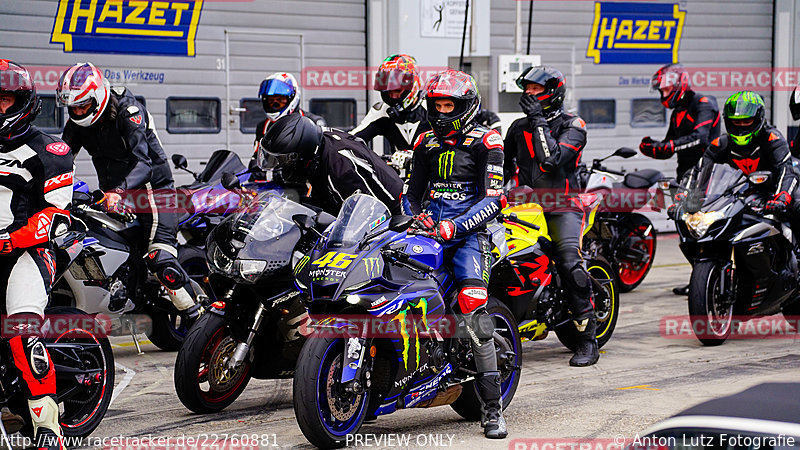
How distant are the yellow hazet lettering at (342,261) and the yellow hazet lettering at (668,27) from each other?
13.8 m

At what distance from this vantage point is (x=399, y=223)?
566 cm

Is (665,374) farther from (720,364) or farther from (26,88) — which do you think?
(26,88)

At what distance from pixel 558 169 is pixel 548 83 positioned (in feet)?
2.15

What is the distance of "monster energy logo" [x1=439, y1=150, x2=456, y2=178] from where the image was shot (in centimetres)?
650

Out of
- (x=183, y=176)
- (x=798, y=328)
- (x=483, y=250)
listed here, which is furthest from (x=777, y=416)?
(x=183, y=176)

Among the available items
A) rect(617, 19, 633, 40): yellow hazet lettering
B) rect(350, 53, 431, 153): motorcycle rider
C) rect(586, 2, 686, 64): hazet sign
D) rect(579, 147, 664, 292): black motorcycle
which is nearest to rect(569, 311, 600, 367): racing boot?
rect(350, 53, 431, 153): motorcycle rider

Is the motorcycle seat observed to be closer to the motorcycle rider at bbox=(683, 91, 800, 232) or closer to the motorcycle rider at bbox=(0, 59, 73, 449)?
the motorcycle rider at bbox=(683, 91, 800, 232)

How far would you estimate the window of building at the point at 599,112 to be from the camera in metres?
17.5

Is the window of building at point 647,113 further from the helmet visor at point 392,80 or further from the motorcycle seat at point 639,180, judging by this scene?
the helmet visor at point 392,80

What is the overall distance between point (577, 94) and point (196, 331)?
1204 cm

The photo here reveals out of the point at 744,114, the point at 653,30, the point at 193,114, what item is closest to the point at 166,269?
the point at 744,114

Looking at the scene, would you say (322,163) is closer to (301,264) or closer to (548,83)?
(301,264)

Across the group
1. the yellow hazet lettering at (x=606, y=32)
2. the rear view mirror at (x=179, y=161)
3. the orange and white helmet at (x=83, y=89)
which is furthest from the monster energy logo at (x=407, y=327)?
the yellow hazet lettering at (x=606, y=32)

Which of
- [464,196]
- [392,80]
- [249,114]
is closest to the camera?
[464,196]
